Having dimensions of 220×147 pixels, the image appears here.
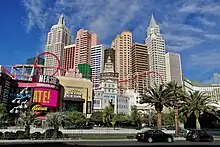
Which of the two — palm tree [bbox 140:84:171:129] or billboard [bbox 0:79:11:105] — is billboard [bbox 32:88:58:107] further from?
palm tree [bbox 140:84:171:129]

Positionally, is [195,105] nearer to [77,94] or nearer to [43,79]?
[43,79]

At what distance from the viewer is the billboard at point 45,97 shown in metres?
103

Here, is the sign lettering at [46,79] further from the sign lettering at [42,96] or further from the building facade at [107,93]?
the building facade at [107,93]

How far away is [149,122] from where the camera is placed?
344ft

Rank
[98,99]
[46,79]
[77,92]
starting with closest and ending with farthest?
1. [46,79]
2. [77,92]
3. [98,99]

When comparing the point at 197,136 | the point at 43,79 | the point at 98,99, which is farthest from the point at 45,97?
the point at 197,136

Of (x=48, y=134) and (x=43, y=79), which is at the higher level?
(x=43, y=79)

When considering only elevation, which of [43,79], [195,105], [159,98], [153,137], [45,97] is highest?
[43,79]

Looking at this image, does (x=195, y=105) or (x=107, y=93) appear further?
(x=107, y=93)

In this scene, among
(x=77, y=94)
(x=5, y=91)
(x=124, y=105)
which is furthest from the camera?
(x=124, y=105)

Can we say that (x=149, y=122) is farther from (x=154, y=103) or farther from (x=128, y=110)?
(x=154, y=103)

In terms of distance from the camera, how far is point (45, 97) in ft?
341

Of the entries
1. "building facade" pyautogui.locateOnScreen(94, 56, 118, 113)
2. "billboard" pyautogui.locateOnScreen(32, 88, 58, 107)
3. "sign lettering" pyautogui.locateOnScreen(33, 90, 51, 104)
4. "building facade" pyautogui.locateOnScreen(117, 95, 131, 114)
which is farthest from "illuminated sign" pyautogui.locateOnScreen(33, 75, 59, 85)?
"building facade" pyautogui.locateOnScreen(117, 95, 131, 114)

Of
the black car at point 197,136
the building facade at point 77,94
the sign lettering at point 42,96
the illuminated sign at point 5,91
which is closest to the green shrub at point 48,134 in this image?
the black car at point 197,136
